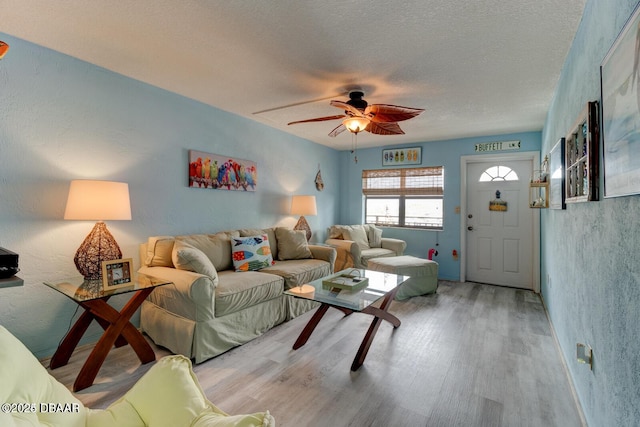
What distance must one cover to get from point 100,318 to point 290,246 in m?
2.04

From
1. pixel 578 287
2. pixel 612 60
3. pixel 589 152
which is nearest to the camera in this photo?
pixel 612 60

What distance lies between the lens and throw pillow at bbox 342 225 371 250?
488 centimetres

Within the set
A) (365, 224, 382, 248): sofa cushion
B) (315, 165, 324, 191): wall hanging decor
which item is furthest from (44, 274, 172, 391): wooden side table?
(365, 224, 382, 248): sofa cushion

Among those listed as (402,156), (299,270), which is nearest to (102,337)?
(299,270)

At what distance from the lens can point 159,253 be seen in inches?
108

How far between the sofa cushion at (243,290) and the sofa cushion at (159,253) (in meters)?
0.49

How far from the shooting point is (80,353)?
2.43 m

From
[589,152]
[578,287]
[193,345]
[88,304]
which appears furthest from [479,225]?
[88,304]

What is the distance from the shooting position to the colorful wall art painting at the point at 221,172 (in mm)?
3334

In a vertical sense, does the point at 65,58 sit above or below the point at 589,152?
above

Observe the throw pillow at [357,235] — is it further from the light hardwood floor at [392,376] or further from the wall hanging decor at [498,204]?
the wall hanging decor at [498,204]

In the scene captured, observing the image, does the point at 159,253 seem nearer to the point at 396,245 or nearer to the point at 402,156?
the point at 396,245

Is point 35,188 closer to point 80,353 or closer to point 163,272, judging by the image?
point 163,272

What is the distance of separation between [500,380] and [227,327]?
204 cm
